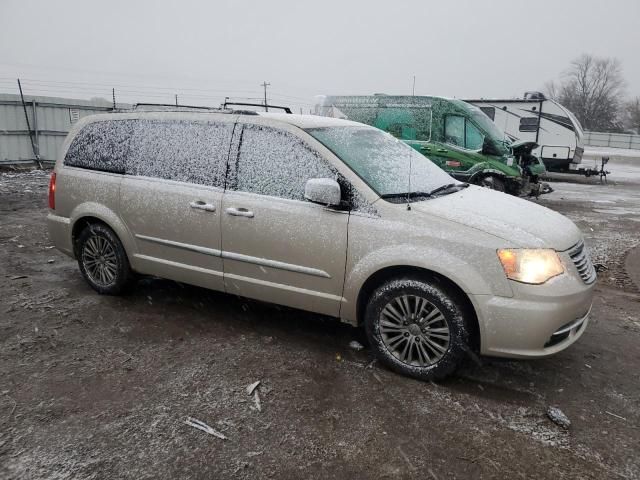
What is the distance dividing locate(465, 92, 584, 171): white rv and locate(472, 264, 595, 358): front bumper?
14628mm

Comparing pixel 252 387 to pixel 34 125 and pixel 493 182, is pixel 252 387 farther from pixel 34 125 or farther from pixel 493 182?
pixel 34 125

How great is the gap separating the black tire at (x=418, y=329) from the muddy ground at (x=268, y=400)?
0.44 feet

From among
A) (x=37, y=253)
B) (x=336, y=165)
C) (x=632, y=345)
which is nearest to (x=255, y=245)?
(x=336, y=165)

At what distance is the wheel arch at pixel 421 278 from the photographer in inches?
126

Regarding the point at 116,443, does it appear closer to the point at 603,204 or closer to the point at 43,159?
the point at 603,204

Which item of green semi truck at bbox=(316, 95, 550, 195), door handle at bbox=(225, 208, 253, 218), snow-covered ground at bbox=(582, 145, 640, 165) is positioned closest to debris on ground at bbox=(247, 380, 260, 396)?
door handle at bbox=(225, 208, 253, 218)

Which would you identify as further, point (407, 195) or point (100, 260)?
point (100, 260)

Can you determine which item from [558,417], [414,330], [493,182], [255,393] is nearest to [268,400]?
[255,393]

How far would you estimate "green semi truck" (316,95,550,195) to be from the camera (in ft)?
35.7

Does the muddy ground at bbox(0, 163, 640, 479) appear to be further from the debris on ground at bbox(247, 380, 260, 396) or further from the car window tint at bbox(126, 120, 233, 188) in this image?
the car window tint at bbox(126, 120, 233, 188)

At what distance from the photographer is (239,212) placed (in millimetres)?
3805

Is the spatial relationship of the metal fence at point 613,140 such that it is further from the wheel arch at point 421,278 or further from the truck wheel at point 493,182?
the wheel arch at point 421,278

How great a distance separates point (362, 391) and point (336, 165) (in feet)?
5.14

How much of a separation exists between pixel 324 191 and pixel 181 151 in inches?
61.0
